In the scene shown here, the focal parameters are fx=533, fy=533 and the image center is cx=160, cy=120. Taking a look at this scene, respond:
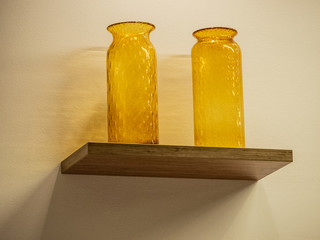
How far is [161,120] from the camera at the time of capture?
152cm

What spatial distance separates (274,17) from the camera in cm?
170

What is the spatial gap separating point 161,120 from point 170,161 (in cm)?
28

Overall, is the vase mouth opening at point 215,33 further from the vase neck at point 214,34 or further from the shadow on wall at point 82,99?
the shadow on wall at point 82,99

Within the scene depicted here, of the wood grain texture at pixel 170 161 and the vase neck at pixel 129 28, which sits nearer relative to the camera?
the wood grain texture at pixel 170 161

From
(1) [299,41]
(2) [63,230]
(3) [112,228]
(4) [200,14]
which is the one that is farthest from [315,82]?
(2) [63,230]

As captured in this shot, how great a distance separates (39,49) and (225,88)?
1.72 feet

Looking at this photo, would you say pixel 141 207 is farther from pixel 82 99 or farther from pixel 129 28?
pixel 129 28

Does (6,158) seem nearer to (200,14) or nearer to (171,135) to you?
(171,135)

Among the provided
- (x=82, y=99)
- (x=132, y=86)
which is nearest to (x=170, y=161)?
(x=132, y=86)

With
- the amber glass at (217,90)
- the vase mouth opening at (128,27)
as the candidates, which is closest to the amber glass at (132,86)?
the vase mouth opening at (128,27)

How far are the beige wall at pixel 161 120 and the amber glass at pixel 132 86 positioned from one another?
15 centimetres

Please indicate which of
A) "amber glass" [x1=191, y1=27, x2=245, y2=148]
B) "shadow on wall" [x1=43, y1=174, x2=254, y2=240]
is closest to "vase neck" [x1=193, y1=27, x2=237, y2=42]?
"amber glass" [x1=191, y1=27, x2=245, y2=148]

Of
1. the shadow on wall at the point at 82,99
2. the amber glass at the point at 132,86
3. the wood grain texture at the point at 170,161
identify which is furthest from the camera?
the shadow on wall at the point at 82,99

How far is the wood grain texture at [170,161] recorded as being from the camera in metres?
1.18
